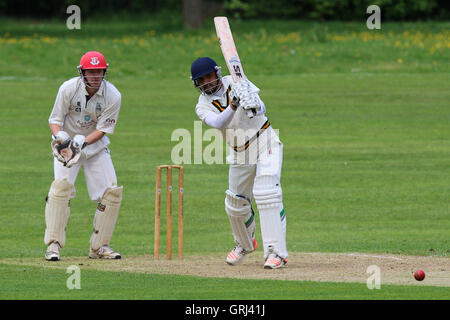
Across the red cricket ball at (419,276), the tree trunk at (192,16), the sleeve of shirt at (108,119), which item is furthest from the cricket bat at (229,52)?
the tree trunk at (192,16)

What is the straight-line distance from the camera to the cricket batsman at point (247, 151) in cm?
847

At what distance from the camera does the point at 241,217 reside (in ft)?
29.6

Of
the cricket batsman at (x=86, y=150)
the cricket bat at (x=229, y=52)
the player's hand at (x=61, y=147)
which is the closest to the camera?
the cricket bat at (x=229, y=52)

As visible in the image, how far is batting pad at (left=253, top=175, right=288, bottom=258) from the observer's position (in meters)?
8.49

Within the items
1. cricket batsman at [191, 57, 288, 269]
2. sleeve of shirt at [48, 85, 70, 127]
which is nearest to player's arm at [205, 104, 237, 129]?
cricket batsman at [191, 57, 288, 269]

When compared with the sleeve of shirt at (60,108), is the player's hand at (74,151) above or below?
below

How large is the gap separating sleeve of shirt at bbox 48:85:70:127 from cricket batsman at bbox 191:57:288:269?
1383mm

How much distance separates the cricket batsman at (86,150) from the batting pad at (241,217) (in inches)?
48.1

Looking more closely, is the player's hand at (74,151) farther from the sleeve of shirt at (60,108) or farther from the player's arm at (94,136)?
the sleeve of shirt at (60,108)

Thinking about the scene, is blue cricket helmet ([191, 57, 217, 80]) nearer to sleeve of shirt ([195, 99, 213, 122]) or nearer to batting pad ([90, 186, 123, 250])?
sleeve of shirt ([195, 99, 213, 122])

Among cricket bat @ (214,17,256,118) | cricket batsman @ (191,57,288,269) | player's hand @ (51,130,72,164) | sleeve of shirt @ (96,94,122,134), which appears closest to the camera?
cricket batsman @ (191,57,288,269)

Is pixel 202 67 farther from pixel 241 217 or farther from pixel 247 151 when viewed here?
pixel 241 217

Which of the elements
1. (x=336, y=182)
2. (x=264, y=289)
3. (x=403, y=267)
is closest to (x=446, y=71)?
(x=336, y=182)

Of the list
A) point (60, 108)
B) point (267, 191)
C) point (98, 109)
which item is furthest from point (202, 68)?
point (60, 108)
